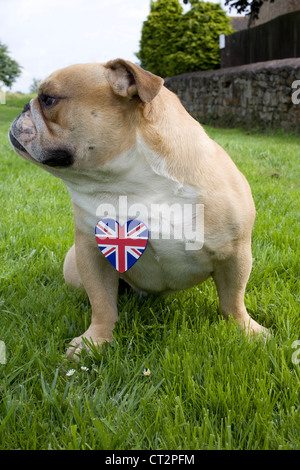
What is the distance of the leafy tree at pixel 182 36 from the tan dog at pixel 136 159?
1325cm

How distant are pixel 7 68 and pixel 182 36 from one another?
1227 centimetres

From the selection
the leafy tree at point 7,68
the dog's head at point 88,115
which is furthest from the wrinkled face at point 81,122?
the leafy tree at point 7,68

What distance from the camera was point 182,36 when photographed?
15047 mm

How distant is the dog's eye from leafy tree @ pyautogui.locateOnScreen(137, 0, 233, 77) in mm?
13356

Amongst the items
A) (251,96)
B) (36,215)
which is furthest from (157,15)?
(36,215)

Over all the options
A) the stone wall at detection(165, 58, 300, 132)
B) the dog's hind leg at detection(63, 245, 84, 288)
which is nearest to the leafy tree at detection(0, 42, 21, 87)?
the stone wall at detection(165, 58, 300, 132)

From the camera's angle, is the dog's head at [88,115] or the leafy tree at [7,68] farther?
the leafy tree at [7,68]

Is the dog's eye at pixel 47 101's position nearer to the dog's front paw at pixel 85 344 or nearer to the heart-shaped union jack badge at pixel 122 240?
the heart-shaped union jack badge at pixel 122 240

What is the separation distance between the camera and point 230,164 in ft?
6.58

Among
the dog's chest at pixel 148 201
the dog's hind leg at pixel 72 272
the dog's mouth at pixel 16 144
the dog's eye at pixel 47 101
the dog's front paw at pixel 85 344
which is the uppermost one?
the dog's eye at pixel 47 101

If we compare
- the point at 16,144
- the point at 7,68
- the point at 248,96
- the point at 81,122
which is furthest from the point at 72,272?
the point at 7,68

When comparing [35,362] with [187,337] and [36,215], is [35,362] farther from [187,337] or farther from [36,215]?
[36,215]

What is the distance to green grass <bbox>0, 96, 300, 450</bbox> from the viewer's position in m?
1.41

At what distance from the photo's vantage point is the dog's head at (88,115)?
5.67ft
